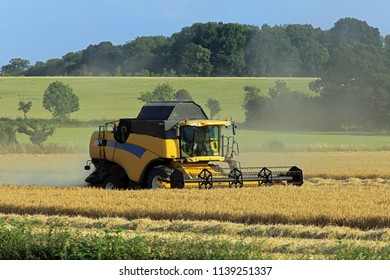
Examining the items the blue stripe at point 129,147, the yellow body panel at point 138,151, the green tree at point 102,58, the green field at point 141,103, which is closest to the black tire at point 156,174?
the yellow body panel at point 138,151

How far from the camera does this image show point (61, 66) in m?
83.8

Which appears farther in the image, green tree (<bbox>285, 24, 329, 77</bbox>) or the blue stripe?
green tree (<bbox>285, 24, 329, 77</bbox>)

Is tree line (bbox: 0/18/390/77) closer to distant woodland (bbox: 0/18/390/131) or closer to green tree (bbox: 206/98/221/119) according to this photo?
distant woodland (bbox: 0/18/390/131)

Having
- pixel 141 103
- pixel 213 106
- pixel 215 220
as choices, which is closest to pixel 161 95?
pixel 213 106

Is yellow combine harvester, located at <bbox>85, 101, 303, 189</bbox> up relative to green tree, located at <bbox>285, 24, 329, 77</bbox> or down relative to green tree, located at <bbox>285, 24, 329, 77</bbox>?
down

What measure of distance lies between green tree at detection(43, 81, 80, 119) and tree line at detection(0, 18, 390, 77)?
1653cm

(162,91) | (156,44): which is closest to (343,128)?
(162,91)

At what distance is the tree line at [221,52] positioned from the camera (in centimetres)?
7531

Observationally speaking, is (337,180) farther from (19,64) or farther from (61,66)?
(19,64)

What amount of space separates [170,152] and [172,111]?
1139 mm

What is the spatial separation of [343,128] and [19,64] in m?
40.5

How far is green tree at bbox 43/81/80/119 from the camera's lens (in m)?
58.2

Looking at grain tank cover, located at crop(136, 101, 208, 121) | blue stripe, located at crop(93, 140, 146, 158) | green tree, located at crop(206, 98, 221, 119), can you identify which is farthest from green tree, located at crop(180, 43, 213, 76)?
grain tank cover, located at crop(136, 101, 208, 121)

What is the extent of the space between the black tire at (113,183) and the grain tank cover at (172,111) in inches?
64.9
